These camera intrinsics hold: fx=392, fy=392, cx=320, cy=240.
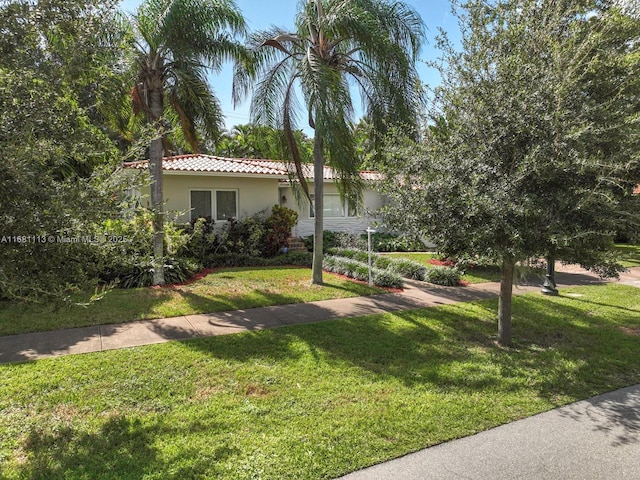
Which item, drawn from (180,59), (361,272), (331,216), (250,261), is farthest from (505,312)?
(331,216)

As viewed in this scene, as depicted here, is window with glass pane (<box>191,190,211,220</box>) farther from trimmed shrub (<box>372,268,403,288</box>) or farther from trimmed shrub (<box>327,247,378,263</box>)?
trimmed shrub (<box>372,268,403,288</box>)

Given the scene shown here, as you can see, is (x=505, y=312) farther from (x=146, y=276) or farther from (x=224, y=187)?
(x=224, y=187)

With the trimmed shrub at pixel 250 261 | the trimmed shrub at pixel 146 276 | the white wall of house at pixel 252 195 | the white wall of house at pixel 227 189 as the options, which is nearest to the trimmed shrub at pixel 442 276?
the white wall of house at pixel 252 195

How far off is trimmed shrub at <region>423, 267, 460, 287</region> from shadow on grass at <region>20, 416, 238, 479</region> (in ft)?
27.7

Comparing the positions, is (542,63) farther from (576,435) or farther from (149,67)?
(149,67)

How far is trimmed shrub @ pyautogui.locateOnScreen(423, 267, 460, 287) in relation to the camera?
1095 cm

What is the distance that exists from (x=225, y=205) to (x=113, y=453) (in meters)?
12.9

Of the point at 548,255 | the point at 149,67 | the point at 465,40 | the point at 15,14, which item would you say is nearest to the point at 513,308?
the point at 548,255

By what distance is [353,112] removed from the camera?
9.13m

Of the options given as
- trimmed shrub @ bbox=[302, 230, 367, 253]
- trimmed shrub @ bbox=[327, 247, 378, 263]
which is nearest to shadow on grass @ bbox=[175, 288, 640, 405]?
trimmed shrub @ bbox=[327, 247, 378, 263]

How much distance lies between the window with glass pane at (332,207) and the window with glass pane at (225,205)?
4.73 meters

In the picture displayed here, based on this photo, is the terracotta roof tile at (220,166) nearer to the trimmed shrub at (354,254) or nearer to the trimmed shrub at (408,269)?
the trimmed shrub at (354,254)

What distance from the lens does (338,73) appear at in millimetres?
8891

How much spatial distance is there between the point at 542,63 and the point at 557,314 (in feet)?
17.2
